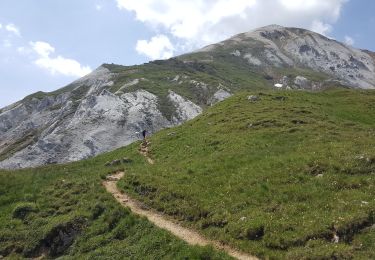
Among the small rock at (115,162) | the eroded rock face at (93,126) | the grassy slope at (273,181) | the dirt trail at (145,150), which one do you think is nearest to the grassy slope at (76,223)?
the grassy slope at (273,181)

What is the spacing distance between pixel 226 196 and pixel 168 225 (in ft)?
15.3

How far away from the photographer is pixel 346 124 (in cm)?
4956

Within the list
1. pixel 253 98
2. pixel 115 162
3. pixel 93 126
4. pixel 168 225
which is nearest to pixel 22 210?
pixel 115 162

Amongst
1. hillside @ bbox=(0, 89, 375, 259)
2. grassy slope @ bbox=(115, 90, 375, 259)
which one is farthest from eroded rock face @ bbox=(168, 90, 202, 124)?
hillside @ bbox=(0, 89, 375, 259)

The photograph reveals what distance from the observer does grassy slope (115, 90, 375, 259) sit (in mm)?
24141

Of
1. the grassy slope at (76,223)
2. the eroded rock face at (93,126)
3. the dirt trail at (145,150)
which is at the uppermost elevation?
the eroded rock face at (93,126)

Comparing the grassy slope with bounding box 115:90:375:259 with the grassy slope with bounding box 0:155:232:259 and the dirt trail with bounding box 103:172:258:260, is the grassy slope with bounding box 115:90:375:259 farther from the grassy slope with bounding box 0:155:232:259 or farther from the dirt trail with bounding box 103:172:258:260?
the grassy slope with bounding box 0:155:232:259

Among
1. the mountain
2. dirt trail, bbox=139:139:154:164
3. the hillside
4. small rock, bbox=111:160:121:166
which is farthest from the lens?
the mountain

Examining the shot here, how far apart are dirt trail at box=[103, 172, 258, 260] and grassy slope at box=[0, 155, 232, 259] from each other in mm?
786

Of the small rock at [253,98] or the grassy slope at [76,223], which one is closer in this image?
the grassy slope at [76,223]

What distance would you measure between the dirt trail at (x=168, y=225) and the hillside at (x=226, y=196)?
1.79ft

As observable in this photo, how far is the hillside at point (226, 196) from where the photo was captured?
24.6 m

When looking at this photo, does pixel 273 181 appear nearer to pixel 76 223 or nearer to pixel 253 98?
pixel 76 223

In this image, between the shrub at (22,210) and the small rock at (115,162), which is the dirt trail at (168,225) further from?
the small rock at (115,162)
